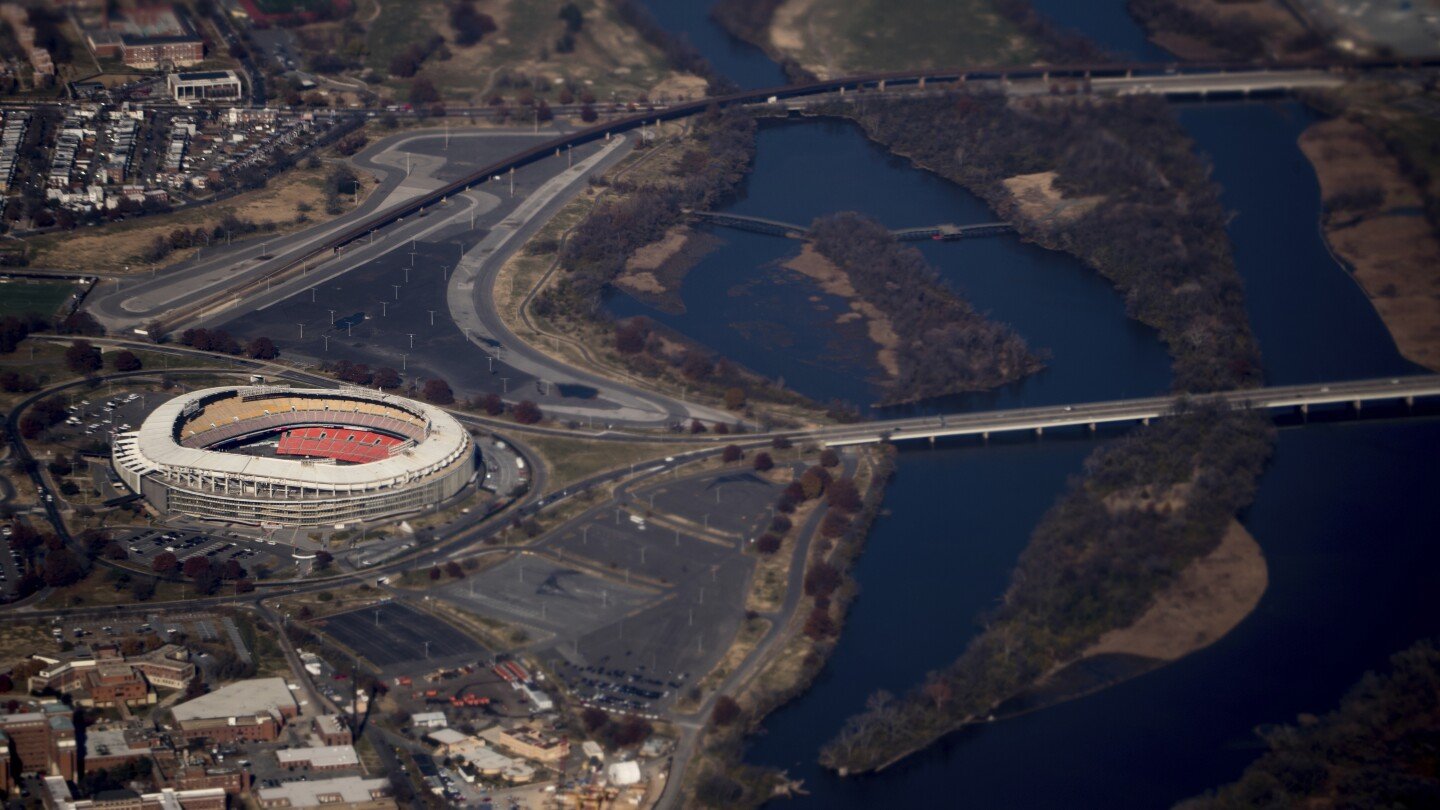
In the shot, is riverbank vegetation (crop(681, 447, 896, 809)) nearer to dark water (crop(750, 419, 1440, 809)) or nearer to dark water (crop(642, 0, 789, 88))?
dark water (crop(750, 419, 1440, 809))

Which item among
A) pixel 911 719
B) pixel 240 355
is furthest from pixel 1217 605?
pixel 240 355

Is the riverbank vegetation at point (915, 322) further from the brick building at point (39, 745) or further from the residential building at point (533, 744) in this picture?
the brick building at point (39, 745)

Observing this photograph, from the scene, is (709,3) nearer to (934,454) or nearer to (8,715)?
(934,454)

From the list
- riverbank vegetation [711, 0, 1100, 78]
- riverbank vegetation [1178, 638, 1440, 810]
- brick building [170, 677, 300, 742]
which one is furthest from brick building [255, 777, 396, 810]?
riverbank vegetation [711, 0, 1100, 78]

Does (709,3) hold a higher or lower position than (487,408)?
higher

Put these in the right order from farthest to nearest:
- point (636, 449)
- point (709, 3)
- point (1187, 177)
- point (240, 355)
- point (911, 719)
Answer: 1. point (709, 3)
2. point (1187, 177)
3. point (240, 355)
4. point (636, 449)
5. point (911, 719)

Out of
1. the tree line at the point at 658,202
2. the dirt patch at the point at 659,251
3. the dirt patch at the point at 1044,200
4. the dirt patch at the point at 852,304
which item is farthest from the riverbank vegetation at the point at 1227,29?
the dirt patch at the point at 659,251
